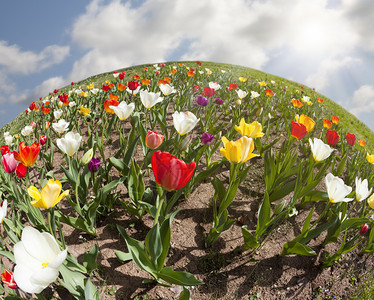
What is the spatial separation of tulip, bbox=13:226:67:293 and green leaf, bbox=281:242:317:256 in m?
1.76

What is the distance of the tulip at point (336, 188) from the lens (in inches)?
72.0

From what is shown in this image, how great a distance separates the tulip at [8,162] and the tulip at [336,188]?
238cm

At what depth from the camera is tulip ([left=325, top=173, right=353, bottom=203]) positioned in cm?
183

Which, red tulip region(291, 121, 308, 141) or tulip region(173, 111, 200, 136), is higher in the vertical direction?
red tulip region(291, 121, 308, 141)

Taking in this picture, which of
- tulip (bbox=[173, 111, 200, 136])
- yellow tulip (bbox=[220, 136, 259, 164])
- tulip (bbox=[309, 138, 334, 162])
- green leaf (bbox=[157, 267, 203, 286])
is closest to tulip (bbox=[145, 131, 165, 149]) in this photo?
tulip (bbox=[173, 111, 200, 136])

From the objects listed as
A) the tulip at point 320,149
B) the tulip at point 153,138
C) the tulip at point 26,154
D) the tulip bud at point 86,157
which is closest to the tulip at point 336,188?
the tulip at point 320,149

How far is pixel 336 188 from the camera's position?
73.2 inches

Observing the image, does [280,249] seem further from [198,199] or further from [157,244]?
[157,244]

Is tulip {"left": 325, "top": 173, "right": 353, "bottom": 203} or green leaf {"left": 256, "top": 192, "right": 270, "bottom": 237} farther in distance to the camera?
green leaf {"left": 256, "top": 192, "right": 270, "bottom": 237}

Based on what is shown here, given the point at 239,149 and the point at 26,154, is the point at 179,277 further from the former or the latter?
the point at 26,154

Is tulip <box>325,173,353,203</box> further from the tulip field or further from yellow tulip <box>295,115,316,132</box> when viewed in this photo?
yellow tulip <box>295,115,316,132</box>

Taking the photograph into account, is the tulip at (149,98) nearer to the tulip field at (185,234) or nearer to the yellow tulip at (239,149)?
the tulip field at (185,234)

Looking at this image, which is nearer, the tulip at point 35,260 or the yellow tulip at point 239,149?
the tulip at point 35,260

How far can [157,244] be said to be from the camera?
61.3 inches
